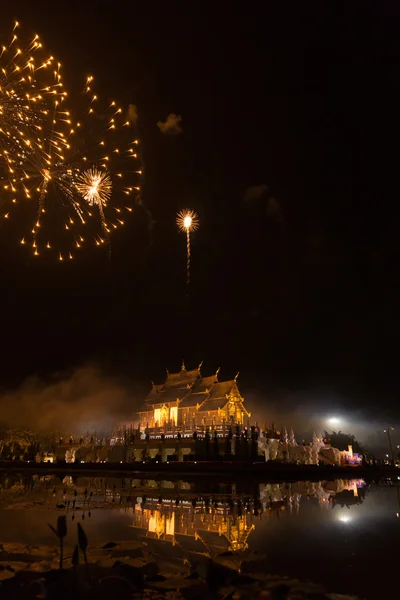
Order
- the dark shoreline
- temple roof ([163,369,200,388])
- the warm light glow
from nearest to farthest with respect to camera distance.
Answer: the warm light glow
the dark shoreline
temple roof ([163,369,200,388])

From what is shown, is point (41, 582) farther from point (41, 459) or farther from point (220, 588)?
point (41, 459)

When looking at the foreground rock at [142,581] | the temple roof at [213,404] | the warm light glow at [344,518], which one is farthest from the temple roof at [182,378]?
the foreground rock at [142,581]

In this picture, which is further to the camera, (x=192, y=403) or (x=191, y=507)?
(x=192, y=403)

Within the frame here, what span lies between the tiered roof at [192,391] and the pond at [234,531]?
33676mm

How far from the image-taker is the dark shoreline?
101 feet

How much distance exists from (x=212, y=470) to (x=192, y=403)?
2229cm

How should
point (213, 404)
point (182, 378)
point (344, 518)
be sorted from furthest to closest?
point (182, 378) < point (213, 404) < point (344, 518)

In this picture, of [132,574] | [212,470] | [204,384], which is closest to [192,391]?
[204,384]

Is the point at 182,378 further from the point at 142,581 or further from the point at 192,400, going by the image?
the point at 142,581

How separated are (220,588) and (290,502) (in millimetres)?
11822

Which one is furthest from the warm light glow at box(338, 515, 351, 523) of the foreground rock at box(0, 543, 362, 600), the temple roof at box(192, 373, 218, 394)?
the temple roof at box(192, 373, 218, 394)

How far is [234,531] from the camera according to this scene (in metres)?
10.4

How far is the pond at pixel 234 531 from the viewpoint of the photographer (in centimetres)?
753

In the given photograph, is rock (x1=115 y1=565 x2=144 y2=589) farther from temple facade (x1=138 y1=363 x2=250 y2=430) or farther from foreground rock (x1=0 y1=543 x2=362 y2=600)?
temple facade (x1=138 y1=363 x2=250 y2=430)
